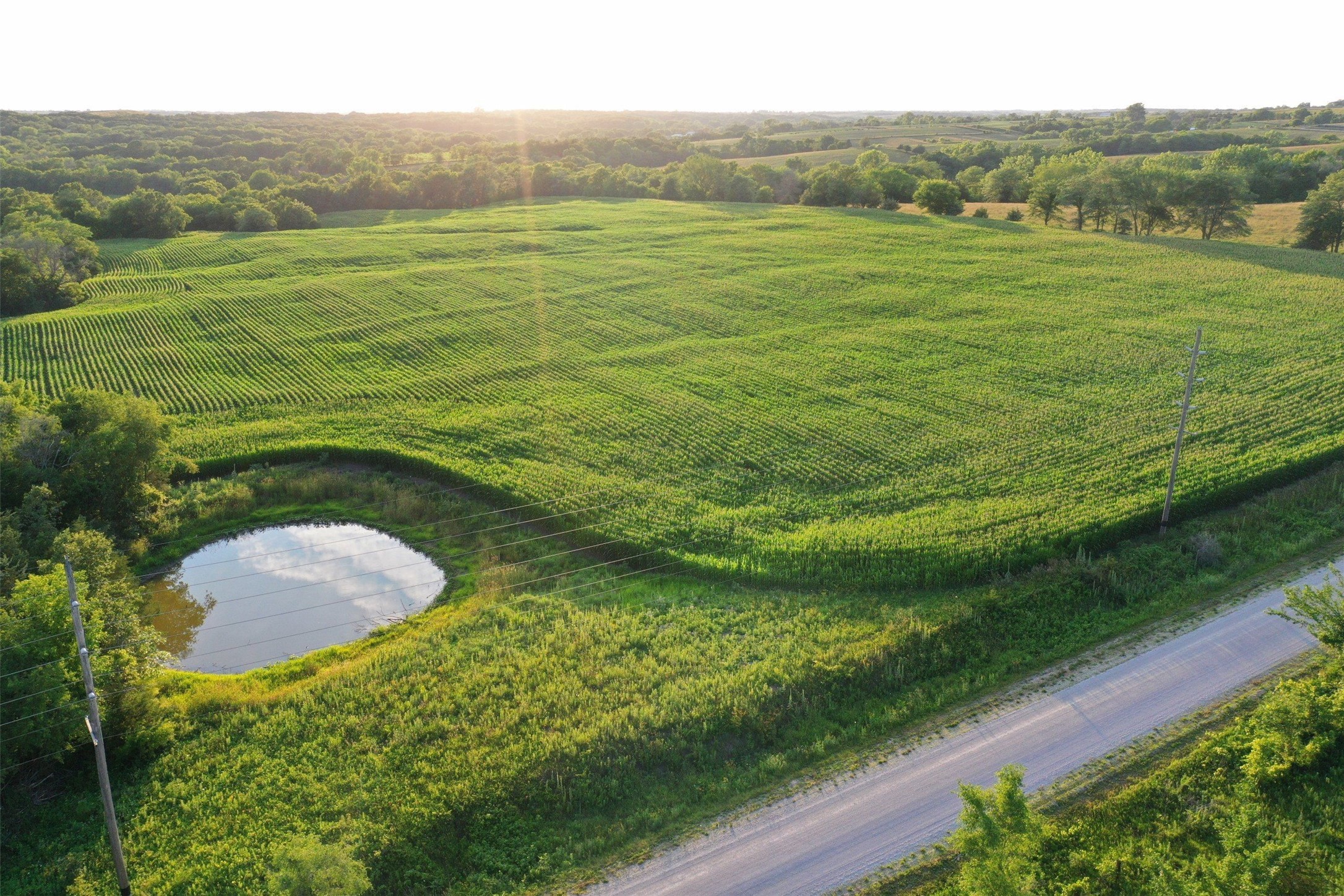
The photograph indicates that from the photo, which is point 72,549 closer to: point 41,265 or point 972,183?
point 41,265

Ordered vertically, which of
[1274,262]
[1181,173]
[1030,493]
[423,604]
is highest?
[1181,173]

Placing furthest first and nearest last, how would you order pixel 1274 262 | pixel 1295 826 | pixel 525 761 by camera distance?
pixel 1274 262
pixel 525 761
pixel 1295 826

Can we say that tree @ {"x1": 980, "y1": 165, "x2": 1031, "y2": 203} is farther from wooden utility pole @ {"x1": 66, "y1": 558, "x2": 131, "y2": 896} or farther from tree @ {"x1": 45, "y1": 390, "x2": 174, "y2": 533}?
wooden utility pole @ {"x1": 66, "y1": 558, "x2": 131, "y2": 896}

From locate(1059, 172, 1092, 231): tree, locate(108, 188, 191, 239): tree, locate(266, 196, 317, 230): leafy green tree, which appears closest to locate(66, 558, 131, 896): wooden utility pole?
locate(108, 188, 191, 239): tree

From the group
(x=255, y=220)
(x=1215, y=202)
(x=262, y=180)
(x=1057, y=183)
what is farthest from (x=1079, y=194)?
(x=262, y=180)

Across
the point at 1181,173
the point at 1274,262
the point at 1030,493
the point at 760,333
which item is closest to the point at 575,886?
the point at 1030,493

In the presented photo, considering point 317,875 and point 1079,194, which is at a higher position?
point 1079,194

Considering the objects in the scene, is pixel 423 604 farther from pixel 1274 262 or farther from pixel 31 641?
pixel 1274 262
